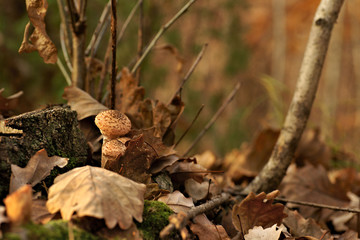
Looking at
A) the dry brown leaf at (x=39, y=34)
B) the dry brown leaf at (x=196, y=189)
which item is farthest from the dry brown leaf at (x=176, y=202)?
the dry brown leaf at (x=39, y=34)

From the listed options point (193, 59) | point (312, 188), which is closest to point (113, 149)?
point (312, 188)

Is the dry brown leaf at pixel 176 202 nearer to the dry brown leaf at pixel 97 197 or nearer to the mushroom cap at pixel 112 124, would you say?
the dry brown leaf at pixel 97 197

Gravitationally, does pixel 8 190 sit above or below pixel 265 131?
above

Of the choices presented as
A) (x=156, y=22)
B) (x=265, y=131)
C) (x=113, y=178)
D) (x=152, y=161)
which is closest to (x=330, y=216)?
(x=265, y=131)

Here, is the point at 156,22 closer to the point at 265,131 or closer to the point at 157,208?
the point at 265,131

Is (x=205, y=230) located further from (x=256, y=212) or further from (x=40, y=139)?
(x=40, y=139)

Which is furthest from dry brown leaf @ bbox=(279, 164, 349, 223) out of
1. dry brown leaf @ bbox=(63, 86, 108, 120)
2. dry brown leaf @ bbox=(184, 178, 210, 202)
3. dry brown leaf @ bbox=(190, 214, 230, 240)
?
dry brown leaf @ bbox=(63, 86, 108, 120)
